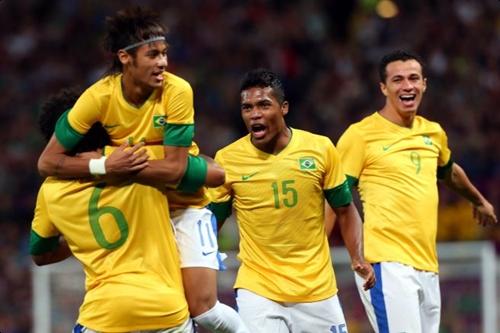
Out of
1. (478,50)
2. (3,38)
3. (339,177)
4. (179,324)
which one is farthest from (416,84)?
(3,38)

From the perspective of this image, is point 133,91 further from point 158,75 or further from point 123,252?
point 123,252

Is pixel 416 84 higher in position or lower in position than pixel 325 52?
lower

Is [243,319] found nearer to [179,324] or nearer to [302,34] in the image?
[179,324]

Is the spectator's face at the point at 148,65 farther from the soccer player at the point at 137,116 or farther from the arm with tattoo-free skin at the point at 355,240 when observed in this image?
the arm with tattoo-free skin at the point at 355,240

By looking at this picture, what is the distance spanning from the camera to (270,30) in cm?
1880

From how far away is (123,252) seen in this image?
7.17 metres

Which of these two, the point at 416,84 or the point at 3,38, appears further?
the point at 3,38

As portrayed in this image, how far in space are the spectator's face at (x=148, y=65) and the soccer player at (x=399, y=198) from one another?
80.0 inches

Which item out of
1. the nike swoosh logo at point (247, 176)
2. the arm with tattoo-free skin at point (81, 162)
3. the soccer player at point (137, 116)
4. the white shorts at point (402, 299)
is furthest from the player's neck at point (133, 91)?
the white shorts at point (402, 299)

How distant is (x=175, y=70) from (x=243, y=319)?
10166 millimetres

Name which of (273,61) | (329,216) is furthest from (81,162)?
(273,61)

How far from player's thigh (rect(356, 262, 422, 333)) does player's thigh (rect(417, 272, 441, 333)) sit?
72 millimetres

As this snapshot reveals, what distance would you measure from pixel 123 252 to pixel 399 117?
2.68 metres

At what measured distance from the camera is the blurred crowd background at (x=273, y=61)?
1702 centimetres
